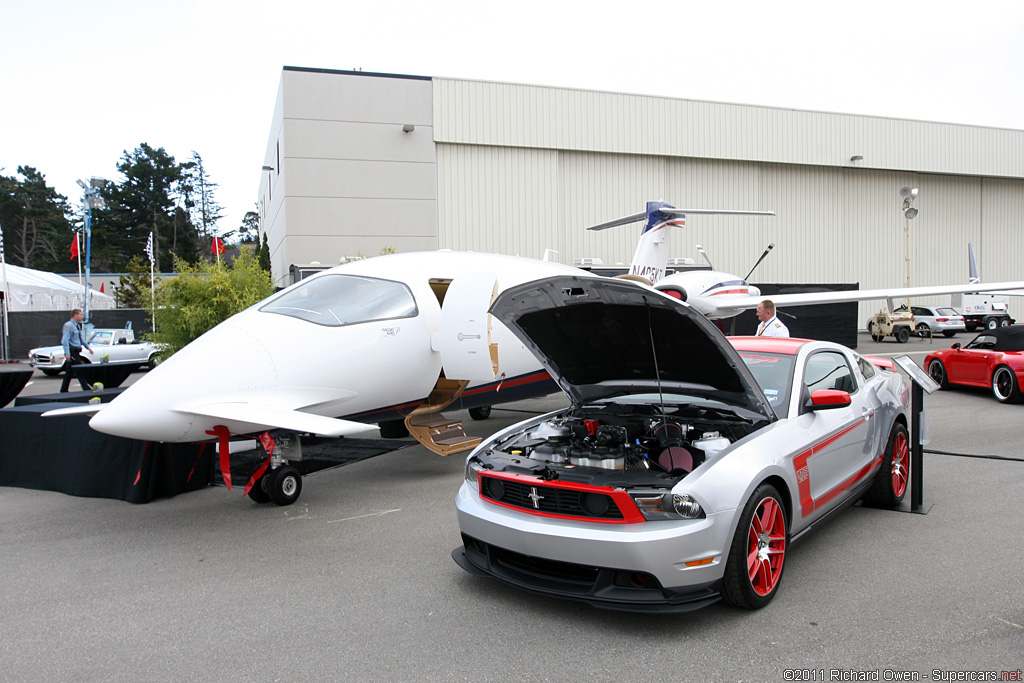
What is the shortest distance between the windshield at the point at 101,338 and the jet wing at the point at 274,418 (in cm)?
1938

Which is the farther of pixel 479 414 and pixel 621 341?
pixel 479 414

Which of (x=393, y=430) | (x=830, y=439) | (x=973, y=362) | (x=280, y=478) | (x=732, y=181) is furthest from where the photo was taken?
(x=732, y=181)

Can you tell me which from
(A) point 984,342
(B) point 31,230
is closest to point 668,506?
(A) point 984,342

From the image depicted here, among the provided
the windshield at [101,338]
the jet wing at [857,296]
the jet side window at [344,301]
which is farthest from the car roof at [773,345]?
the windshield at [101,338]

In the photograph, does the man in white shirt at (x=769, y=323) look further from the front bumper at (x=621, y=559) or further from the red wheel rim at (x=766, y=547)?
the front bumper at (x=621, y=559)

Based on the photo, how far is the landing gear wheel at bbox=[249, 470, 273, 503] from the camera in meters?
6.24

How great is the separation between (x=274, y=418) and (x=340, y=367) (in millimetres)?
1322

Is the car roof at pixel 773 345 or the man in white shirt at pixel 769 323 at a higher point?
the man in white shirt at pixel 769 323

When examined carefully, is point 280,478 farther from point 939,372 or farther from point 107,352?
point 107,352

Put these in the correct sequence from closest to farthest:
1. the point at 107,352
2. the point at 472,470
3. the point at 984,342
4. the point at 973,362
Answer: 1. the point at 472,470
2. the point at 973,362
3. the point at 984,342
4. the point at 107,352

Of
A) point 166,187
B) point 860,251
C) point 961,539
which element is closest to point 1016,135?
point 860,251

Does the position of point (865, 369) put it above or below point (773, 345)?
below

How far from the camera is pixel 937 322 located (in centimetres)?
3212

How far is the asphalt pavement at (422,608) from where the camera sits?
3.25 m
